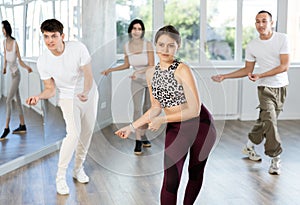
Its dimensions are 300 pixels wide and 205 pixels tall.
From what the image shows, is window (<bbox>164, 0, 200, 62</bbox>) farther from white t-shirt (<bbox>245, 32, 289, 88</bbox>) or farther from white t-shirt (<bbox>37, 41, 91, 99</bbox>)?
white t-shirt (<bbox>37, 41, 91, 99</bbox>)

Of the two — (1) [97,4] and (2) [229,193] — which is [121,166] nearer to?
(2) [229,193]

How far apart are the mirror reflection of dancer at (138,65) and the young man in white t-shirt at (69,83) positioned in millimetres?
383

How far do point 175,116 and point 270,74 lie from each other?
1.84 meters

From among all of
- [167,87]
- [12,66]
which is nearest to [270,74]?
[167,87]

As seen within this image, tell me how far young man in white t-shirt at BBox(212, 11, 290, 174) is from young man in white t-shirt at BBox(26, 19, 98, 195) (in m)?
1.24

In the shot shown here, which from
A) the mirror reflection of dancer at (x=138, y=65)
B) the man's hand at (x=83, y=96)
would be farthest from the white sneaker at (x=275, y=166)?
the man's hand at (x=83, y=96)

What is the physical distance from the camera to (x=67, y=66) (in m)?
3.74

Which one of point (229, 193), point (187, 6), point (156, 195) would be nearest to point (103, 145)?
point (156, 195)

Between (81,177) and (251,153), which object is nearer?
(81,177)

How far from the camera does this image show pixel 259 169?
15.0 feet

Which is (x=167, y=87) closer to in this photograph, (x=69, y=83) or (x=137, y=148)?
(x=69, y=83)

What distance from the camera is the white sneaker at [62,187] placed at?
3.88m

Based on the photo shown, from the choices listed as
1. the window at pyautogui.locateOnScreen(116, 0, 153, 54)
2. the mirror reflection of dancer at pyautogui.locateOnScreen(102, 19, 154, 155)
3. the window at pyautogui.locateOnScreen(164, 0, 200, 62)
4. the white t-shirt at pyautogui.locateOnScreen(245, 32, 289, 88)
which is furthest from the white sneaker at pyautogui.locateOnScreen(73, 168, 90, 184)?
the window at pyautogui.locateOnScreen(164, 0, 200, 62)

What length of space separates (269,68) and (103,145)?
5.27ft
